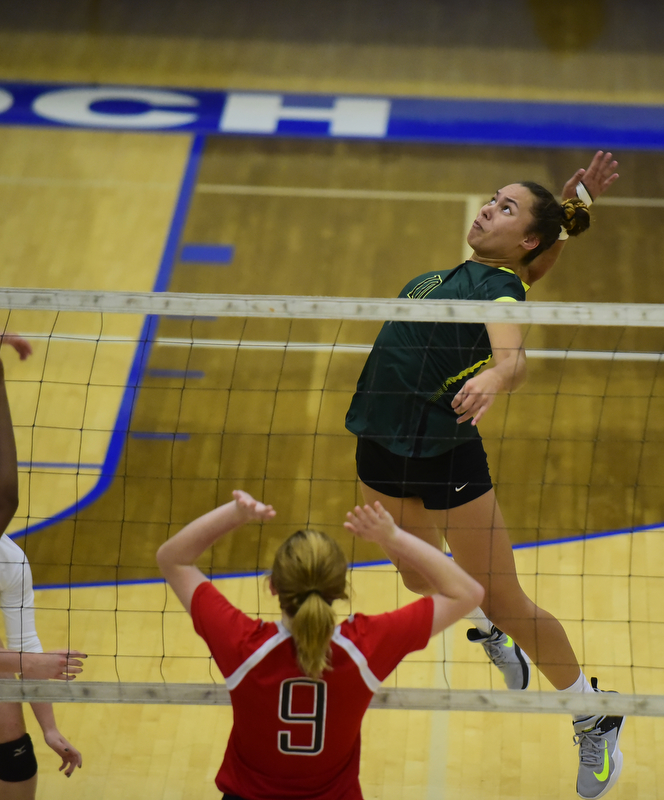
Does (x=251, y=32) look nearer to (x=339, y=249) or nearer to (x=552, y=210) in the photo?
(x=339, y=249)

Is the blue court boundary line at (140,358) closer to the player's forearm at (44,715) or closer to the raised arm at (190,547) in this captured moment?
the player's forearm at (44,715)

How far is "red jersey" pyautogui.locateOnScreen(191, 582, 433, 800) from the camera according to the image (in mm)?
2729

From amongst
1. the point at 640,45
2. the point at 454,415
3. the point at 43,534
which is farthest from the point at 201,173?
the point at 454,415

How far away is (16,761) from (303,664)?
1.67 metres

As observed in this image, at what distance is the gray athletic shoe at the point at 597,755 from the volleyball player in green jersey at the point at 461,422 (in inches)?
12.4

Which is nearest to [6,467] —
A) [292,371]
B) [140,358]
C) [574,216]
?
[574,216]

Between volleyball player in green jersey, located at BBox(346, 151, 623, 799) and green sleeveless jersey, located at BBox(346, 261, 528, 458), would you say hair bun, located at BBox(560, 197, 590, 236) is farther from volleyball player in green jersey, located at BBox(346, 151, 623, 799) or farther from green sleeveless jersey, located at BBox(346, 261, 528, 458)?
green sleeveless jersey, located at BBox(346, 261, 528, 458)

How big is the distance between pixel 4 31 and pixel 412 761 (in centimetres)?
972

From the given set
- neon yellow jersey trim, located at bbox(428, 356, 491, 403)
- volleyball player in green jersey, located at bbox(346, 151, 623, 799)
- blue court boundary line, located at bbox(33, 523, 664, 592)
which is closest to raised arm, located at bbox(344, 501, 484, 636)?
volleyball player in green jersey, located at bbox(346, 151, 623, 799)

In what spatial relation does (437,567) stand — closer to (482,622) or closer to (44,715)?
(482,622)

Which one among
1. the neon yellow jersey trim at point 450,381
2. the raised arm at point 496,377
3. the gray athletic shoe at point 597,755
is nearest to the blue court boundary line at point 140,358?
the neon yellow jersey trim at point 450,381

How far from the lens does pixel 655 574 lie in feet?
17.8

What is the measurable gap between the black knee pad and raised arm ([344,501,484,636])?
68.5 inches

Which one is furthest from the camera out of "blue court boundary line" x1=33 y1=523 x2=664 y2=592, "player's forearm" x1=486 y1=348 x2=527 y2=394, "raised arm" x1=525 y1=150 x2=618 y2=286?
"blue court boundary line" x1=33 y1=523 x2=664 y2=592
